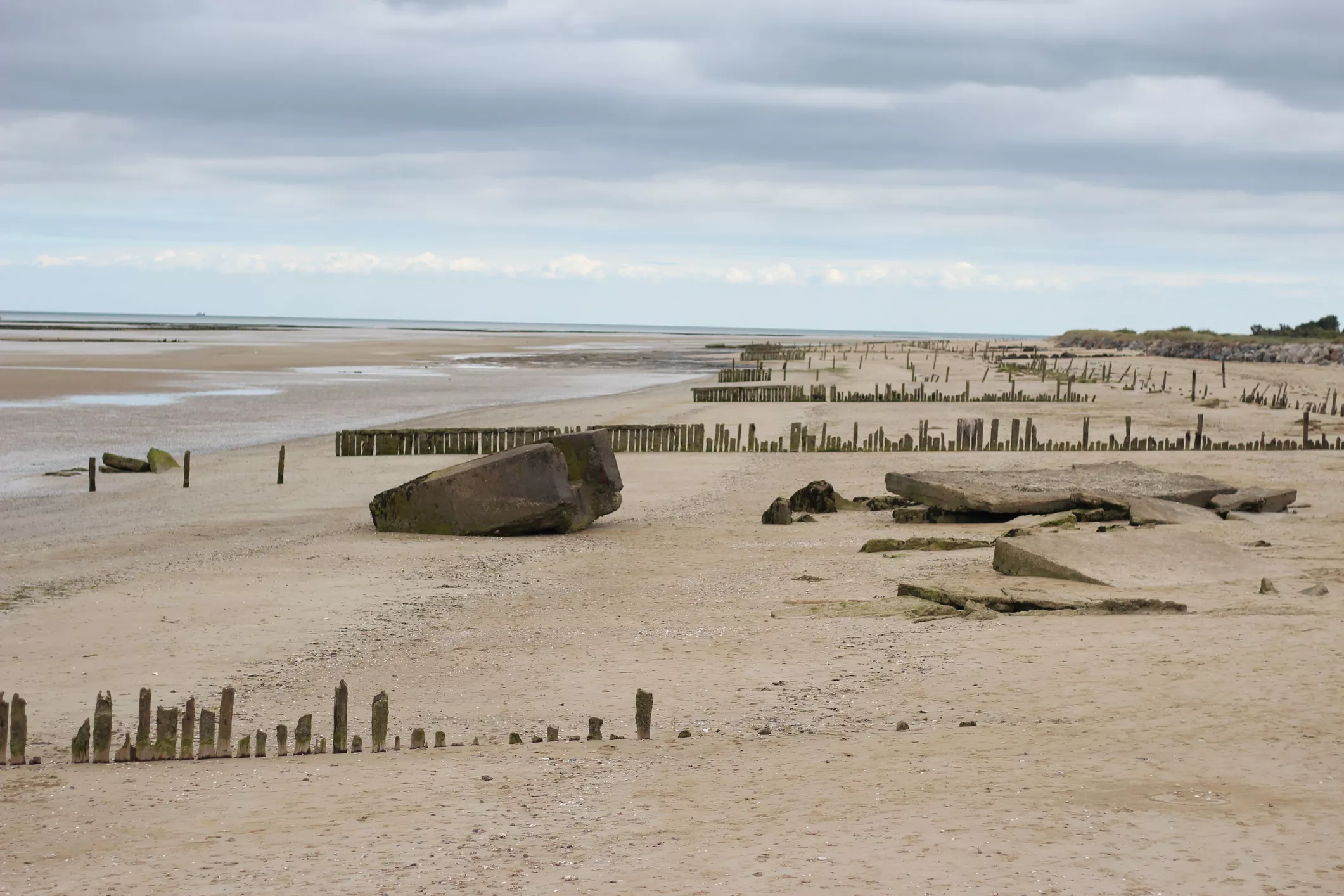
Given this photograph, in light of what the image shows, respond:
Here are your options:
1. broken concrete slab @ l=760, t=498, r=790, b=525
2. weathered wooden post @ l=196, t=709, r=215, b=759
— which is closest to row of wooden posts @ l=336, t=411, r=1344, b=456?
broken concrete slab @ l=760, t=498, r=790, b=525

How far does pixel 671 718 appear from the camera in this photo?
322 inches

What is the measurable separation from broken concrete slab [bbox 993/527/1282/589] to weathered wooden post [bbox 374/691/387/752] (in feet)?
21.1

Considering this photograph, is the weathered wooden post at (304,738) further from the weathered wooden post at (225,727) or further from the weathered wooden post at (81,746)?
the weathered wooden post at (81,746)

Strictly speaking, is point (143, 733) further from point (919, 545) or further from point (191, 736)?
point (919, 545)

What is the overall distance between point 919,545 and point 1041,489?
9.45 feet

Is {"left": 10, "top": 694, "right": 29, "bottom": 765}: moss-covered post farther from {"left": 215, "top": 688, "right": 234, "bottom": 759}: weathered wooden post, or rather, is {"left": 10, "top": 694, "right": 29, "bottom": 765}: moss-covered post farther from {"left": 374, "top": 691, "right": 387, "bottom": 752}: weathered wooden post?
{"left": 374, "top": 691, "right": 387, "bottom": 752}: weathered wooden post

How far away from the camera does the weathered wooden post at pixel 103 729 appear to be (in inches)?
287

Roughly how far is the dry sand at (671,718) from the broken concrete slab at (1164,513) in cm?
40

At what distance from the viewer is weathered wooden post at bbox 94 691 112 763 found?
7277mm

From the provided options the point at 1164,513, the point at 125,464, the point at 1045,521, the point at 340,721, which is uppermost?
the point at 1164,513

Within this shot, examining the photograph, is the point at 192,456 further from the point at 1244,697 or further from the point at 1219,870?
the point at 1219,870

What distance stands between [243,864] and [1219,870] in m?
4.07

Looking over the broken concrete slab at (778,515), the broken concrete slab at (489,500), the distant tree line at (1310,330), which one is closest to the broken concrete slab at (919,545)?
the broken concrete slab at (778,515)

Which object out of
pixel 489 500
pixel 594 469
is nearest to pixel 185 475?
pixel 489 500
